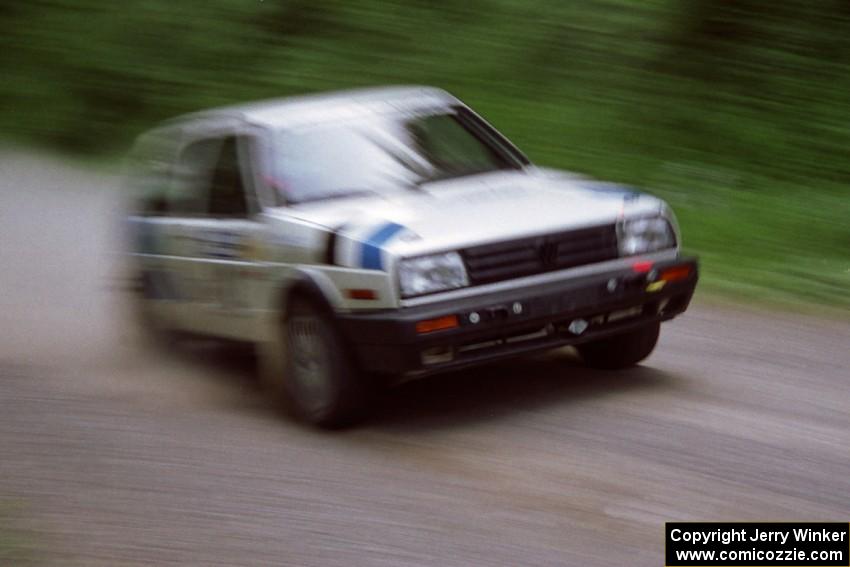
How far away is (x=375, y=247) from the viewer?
23.0 feet

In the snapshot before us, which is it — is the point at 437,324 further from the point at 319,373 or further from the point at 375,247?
the point at 319,373

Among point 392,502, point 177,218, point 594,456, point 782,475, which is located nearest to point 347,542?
point 392,502

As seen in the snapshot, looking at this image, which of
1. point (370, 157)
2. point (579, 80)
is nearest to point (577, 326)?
point (370, 157)

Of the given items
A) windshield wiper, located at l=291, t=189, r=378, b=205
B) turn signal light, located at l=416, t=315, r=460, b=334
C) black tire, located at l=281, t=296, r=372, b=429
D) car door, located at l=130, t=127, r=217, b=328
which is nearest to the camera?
turn signal light, located at l=416, t=315, r=460, b=334

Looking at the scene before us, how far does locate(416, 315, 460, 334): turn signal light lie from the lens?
691 centimetres

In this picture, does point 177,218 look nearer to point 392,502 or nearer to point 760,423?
point 392,502

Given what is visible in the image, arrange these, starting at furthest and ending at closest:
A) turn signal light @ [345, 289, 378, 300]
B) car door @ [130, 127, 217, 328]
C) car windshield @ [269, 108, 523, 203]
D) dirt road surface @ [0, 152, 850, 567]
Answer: car door @ [130, 127, 217, 328] < car windshield @ [269, 108, 523, 203] < turn signal light @ [345, 289, 378, 300] < dirt road surface @ [0, 152, 850, 567]

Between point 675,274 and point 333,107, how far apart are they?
2.20 m

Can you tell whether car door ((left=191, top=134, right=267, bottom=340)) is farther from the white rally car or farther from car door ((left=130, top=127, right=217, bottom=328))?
car door ((left=130, top=127, right=217, bottom=328))

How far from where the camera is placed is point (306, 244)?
7.40 meters

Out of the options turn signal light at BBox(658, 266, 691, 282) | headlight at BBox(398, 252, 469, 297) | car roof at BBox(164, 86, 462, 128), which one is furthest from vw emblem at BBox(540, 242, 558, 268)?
car roof at BBox(164, 86, 462, 128)

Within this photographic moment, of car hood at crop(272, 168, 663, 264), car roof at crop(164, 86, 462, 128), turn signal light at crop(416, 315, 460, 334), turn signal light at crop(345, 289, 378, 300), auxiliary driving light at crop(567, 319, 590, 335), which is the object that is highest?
car roof at crop(164, 86, 462, 128)

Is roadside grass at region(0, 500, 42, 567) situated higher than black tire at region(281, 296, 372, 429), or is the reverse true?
black tire at region(281, 296, 372, 429)

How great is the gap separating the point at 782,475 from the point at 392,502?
1.65 metres
